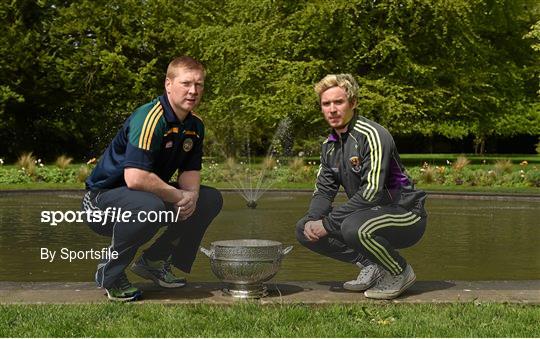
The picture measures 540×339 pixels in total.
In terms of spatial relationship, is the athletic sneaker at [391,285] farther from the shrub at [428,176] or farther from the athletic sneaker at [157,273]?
the shrub at [428,176]

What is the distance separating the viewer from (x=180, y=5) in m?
43.8

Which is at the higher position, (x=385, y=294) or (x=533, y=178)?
(x=385, y=294)

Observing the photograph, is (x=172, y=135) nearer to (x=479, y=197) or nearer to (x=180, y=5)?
(x=479, y=197)

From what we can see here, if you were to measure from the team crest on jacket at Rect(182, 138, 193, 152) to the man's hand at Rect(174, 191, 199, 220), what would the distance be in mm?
328

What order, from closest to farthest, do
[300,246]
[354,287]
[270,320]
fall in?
[270,320] < [354,287] < [300,246]

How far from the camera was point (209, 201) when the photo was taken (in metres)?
6.50

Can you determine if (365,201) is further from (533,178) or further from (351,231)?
(533,178)

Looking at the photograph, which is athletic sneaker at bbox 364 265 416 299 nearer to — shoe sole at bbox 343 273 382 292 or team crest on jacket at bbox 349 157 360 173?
shoe sole at bbox 343 273 382 292

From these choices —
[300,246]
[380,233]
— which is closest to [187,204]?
[380,233]

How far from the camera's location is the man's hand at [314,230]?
21.1ft

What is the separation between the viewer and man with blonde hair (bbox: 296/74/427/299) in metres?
6.22

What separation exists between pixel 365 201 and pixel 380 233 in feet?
0.88

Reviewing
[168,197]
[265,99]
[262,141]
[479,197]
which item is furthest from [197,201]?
[262,141]

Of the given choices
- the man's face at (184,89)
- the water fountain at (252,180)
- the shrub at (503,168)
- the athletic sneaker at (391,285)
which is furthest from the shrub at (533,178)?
the man's face at (184,89)
